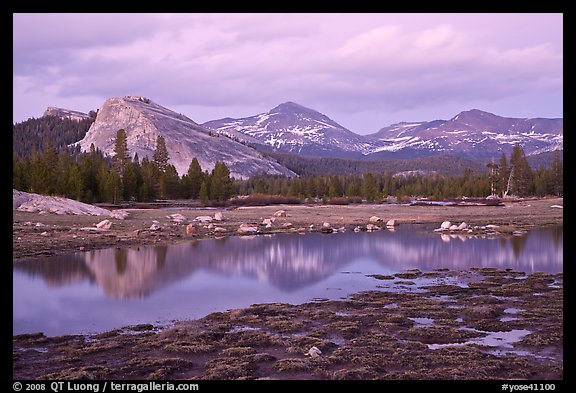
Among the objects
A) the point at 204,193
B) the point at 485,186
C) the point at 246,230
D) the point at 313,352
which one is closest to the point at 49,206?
the point at 246,230

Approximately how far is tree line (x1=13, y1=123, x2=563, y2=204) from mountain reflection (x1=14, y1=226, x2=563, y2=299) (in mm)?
48114

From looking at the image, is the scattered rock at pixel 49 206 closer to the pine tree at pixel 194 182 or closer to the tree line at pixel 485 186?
the pine tree at pixel 194 182

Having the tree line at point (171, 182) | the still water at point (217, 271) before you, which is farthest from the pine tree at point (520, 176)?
the still water at point (217, 271)

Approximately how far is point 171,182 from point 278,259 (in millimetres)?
77699

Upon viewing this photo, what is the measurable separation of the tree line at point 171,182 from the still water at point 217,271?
4815 cm

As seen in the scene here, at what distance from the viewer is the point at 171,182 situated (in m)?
109

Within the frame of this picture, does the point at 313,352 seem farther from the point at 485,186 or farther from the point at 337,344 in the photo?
the point at 485,186

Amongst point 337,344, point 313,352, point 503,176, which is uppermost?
point 503,176

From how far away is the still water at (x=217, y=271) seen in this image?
67.3 feet

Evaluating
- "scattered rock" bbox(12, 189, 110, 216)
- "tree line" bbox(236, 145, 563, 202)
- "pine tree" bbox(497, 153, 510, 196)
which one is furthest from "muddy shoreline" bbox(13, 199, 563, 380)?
"pine tree" bbox(497, 153, 510, 196)

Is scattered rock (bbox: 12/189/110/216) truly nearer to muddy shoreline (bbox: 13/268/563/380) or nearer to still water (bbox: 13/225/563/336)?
still water (bbox: 13/225/563/336)

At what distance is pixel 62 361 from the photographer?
545 inches
